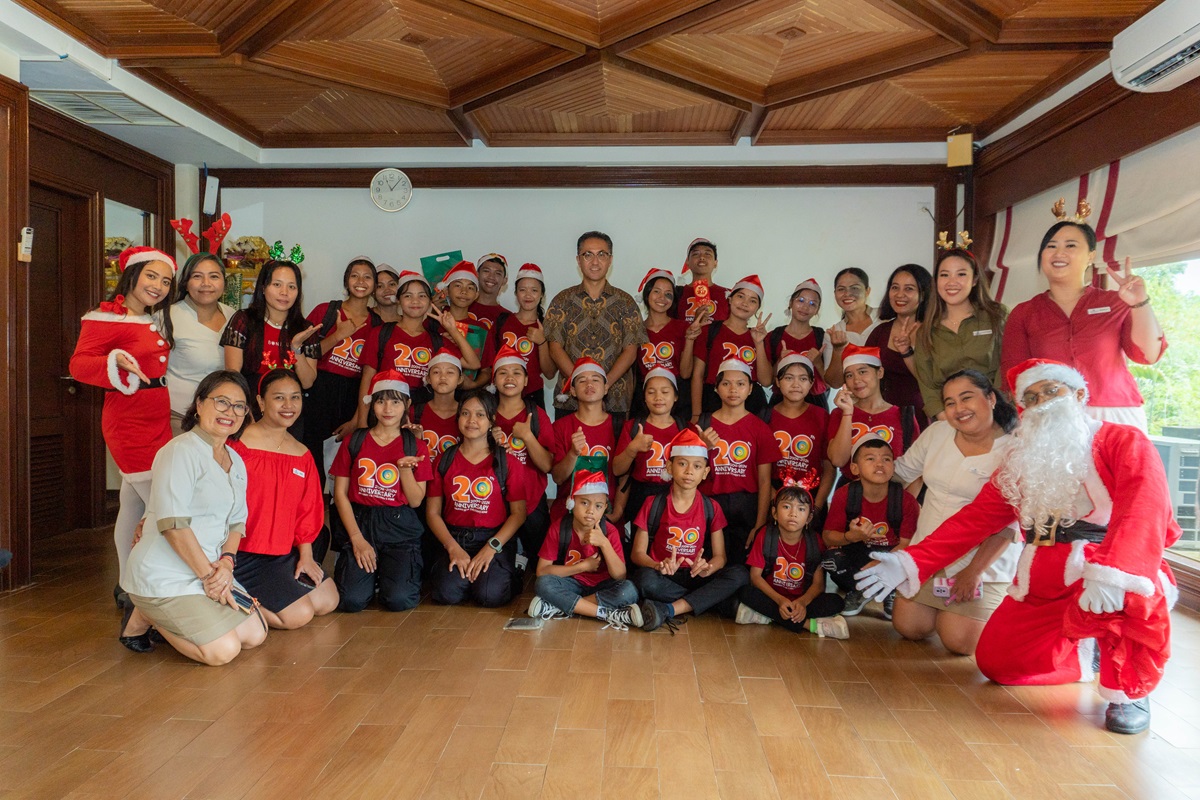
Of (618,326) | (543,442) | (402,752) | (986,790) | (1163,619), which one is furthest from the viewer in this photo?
(618,326)

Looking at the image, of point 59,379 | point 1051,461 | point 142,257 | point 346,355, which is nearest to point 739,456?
point 1051,461

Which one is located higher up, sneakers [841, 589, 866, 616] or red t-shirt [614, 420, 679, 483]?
red t-shirt [614, 420, 679, 483]

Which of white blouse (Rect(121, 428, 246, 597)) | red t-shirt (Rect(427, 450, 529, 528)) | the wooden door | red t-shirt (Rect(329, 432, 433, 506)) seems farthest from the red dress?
the wooden door

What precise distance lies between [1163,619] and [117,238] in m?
6.83

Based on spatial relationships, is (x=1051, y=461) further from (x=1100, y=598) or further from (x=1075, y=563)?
(x=1100, y=598)

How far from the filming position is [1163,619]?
279 cm

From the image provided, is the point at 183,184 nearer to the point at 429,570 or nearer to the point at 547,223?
the point at 547,223

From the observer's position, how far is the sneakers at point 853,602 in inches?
160

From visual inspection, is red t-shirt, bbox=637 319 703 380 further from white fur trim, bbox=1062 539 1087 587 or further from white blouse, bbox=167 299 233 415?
white fur trim, bbox=1062 539 1087 587

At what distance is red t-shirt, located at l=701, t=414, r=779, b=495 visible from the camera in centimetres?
441

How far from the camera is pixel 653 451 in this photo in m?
4.39

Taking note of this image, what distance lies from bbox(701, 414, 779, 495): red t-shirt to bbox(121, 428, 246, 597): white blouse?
2.43 meters

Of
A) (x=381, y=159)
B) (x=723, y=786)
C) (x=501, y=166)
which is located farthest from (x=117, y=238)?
(x=723, y=786)

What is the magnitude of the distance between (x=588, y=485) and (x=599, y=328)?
130 cm
